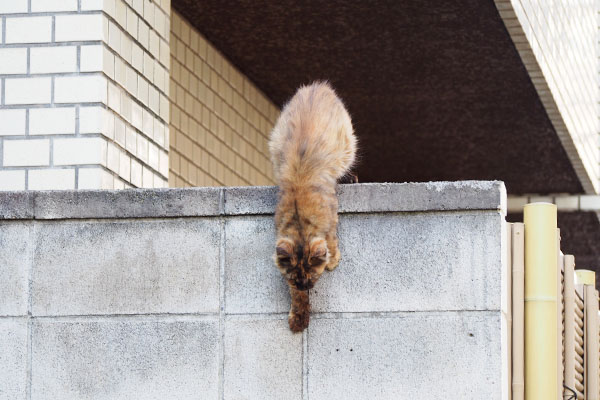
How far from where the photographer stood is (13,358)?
6031 mm

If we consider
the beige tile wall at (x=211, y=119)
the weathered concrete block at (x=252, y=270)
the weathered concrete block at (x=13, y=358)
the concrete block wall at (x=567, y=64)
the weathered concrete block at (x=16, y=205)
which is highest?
the concrete block wall at (x=567, y=64)

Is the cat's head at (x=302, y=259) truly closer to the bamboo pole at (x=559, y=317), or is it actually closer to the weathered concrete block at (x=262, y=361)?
the weathered concrete block at (x=262, y=361)

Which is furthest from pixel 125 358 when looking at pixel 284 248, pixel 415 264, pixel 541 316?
pixel 541 316

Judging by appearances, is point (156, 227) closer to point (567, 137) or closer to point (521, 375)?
point (521, 375)

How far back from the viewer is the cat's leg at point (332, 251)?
5.69 metres

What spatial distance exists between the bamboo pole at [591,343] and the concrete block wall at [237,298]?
2.89 m

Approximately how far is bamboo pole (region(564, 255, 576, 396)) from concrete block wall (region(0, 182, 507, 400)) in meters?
1.81

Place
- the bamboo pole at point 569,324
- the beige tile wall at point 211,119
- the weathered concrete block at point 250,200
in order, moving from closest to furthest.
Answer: the weathered concrete block at point 250,200 < the bamboo pole at point 569,324 < the beige tile wall at point 211,119

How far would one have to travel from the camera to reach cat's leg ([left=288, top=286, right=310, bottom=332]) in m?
5.73

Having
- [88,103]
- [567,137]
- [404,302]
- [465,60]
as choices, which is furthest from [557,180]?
[404,302]

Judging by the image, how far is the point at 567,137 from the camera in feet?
49.3

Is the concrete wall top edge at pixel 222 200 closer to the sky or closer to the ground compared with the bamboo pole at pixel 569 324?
closer to the sky

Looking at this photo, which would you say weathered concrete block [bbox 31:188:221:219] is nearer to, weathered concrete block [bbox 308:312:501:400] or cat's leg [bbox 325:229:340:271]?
cat's leg [bbox 325:229:340:271]

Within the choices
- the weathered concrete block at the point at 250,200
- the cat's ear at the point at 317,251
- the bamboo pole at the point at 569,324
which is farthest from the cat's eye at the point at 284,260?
the bamboo pole at the point at 569,324
